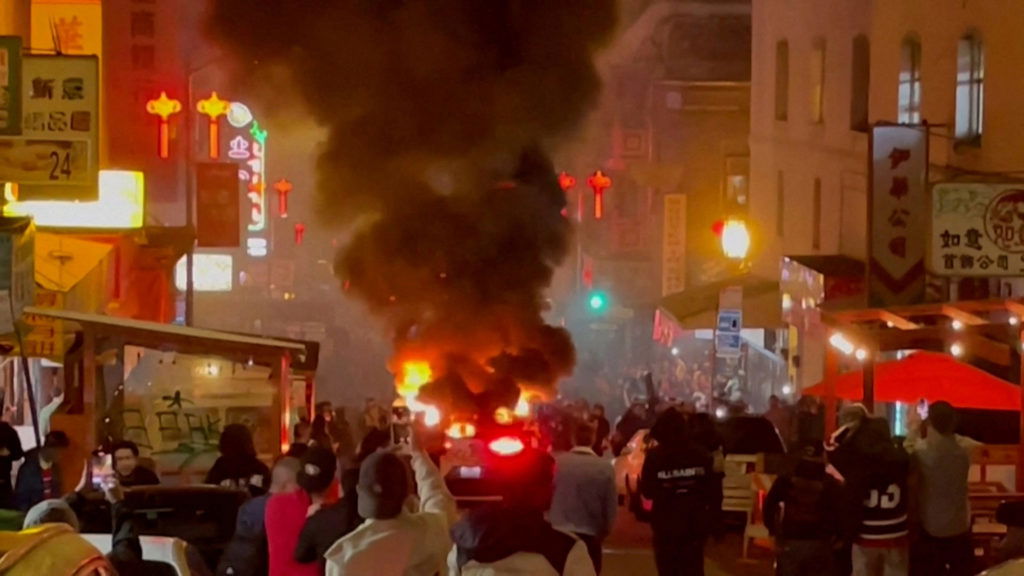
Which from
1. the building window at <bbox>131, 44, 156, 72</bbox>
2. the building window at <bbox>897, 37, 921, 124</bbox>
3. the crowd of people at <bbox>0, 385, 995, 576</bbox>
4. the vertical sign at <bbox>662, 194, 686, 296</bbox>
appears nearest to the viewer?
the crowd of people at <bbox>0, 385, 995, 576</bbox>

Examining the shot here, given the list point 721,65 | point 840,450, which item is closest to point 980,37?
point 840,450

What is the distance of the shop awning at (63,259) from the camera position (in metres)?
20.6

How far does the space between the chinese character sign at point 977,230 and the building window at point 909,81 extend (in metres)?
8.69

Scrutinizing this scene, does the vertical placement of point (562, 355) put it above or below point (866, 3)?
below

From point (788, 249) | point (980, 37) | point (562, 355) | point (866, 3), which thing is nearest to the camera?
point (980, 37)

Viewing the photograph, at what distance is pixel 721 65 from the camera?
144 ft

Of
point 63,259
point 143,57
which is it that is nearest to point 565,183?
point 143,57

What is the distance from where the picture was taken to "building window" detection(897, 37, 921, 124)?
23438 millimetres

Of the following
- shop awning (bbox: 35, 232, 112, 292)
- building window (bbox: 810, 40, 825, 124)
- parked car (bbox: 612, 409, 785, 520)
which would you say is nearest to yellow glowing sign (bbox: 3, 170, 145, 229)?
shop awning (bbox: 35, 232, 112, 292)

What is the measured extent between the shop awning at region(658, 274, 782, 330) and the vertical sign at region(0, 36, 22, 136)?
17.2 m

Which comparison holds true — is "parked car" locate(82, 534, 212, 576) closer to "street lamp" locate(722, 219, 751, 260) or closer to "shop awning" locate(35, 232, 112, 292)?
"shop awning" locate(35, 232, 112, 292)

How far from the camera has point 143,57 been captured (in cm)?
3453

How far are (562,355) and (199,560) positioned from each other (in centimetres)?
1632

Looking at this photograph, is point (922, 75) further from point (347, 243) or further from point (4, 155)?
point (4, 155)
